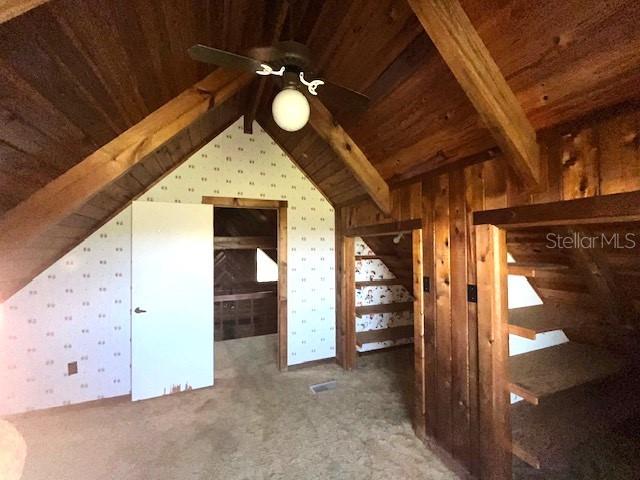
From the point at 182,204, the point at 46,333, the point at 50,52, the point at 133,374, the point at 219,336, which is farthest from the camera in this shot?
the point at 219,336

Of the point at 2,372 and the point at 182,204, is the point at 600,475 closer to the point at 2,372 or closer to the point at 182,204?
the point at 182,204

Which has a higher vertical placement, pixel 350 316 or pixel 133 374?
pixel 350 316

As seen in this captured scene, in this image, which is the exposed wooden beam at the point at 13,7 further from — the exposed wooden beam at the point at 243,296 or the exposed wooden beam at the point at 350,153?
the exposed wooden beam at the point at 243,296

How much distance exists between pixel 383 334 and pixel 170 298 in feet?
8.70

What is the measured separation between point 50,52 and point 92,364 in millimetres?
2880

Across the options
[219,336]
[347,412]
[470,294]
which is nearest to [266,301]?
[219,336]

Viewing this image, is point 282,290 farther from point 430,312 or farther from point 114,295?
Result: point 430,312

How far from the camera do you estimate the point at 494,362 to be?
5.68 ft

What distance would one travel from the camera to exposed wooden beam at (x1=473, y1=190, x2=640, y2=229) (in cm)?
117

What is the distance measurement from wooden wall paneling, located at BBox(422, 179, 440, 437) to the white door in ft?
7.50

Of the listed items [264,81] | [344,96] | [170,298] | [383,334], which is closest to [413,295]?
[383,334]

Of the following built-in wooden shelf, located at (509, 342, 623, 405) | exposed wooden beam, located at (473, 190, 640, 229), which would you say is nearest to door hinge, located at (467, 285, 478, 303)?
exposed wooden beam, located at (473, 190, 640, 229)

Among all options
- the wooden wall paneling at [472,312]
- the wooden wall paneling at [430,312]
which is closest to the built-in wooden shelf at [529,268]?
the wooden wall paneling at [472,312]

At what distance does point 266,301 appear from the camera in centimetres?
589
